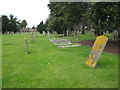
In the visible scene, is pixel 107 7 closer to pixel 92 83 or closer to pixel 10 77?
pixel 92 83

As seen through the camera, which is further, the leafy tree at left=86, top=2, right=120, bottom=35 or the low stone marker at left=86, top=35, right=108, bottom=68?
the leafy tree at left=86, top=2, right=120, bottom=35

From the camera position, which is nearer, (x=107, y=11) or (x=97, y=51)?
(x=97, y=51)

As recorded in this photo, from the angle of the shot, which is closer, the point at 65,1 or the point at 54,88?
the point at 54,88

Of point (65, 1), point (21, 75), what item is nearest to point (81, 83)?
point (21, 75)

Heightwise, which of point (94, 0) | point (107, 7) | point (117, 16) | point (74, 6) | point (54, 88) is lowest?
point (54, 88)

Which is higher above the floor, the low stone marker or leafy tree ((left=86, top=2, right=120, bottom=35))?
leafy tree ((left=86, top=2, right=120, bottom=35))

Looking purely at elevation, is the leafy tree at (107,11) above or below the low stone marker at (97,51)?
above

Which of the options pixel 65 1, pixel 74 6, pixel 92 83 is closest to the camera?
pixel 92 83

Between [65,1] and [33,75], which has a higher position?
[65,1]

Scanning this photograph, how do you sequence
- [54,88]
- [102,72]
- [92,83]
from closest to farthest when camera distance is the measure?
[54,88], [92,83], [102,72]

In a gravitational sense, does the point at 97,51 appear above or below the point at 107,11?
below

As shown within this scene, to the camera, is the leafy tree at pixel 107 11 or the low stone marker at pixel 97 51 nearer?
the low stone marker at pixel 97 51

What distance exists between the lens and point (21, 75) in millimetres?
4887

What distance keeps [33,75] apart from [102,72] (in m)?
3.10
